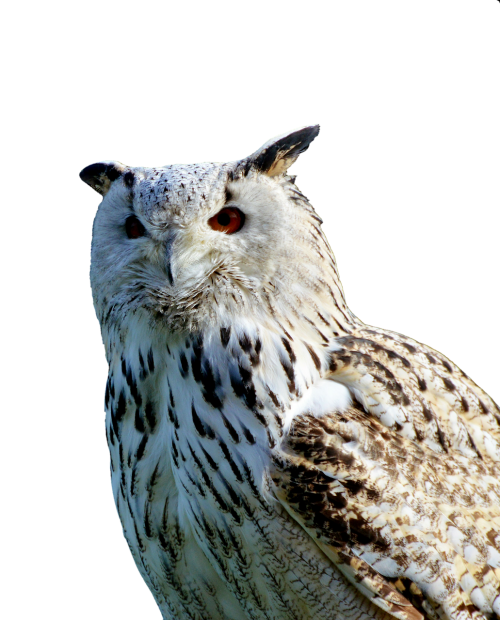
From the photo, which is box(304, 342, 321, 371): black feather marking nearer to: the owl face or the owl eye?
the owl face

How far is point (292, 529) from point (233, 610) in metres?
0.46

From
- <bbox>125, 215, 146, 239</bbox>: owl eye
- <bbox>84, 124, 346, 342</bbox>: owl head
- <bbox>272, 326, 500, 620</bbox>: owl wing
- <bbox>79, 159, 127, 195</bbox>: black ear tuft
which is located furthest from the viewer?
<bbox>79, 159, 127, 195</bbox>: black ear tuft

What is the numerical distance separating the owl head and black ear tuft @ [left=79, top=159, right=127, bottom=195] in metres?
0.03

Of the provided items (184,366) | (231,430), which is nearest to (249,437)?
(231,430)

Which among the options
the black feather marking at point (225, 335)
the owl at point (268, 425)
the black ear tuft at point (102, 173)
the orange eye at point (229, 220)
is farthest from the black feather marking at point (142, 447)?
the black ear tuft at point (102, 173)

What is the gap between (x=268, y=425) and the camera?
253 cm

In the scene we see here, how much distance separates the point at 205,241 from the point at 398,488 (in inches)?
40.6

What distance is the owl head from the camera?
2.54 m

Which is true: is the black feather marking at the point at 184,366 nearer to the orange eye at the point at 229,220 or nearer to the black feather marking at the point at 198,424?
the black feather marking at the point at 198,424

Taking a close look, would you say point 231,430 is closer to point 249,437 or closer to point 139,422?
point 249,437

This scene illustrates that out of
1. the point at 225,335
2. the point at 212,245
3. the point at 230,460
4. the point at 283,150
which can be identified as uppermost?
the point at 283,150

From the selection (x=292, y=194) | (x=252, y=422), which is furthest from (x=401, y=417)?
(x=292, y=194)

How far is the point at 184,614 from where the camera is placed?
2848mm

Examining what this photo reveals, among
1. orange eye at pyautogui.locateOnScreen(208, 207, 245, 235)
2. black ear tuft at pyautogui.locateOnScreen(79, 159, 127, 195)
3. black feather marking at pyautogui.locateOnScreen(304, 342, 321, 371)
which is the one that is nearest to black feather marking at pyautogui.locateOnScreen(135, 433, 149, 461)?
black feather marking at pyautogui.locateOnScreen(304, 342, 321, 371)
